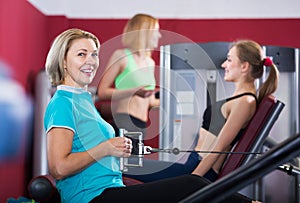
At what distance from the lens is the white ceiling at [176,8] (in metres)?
4.80

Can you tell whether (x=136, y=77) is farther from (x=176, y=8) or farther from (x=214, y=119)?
(x=176, y=8)

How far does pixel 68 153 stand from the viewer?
1.63 metres

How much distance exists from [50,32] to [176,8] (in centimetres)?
110

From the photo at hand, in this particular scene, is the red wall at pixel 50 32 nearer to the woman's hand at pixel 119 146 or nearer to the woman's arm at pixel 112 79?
the woman's arm at pixel 112 79

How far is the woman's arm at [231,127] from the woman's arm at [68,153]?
1.15 metres

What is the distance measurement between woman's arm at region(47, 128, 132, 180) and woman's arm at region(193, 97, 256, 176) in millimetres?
1152

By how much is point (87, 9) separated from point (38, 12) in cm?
47

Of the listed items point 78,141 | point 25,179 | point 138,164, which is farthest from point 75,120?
point 25,179

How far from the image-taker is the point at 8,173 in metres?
3.96

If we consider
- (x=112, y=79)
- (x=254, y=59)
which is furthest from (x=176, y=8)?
(x=112, y=79)

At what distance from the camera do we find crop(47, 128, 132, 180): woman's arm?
1601mm

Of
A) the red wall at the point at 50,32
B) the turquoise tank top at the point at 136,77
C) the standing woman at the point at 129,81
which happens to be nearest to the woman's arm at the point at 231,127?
the standing woman at the point at 129,81

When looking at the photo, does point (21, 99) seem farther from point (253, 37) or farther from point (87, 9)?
point (253, 37)

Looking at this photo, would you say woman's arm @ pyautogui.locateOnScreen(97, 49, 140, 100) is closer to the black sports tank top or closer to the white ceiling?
the black sports tank top
